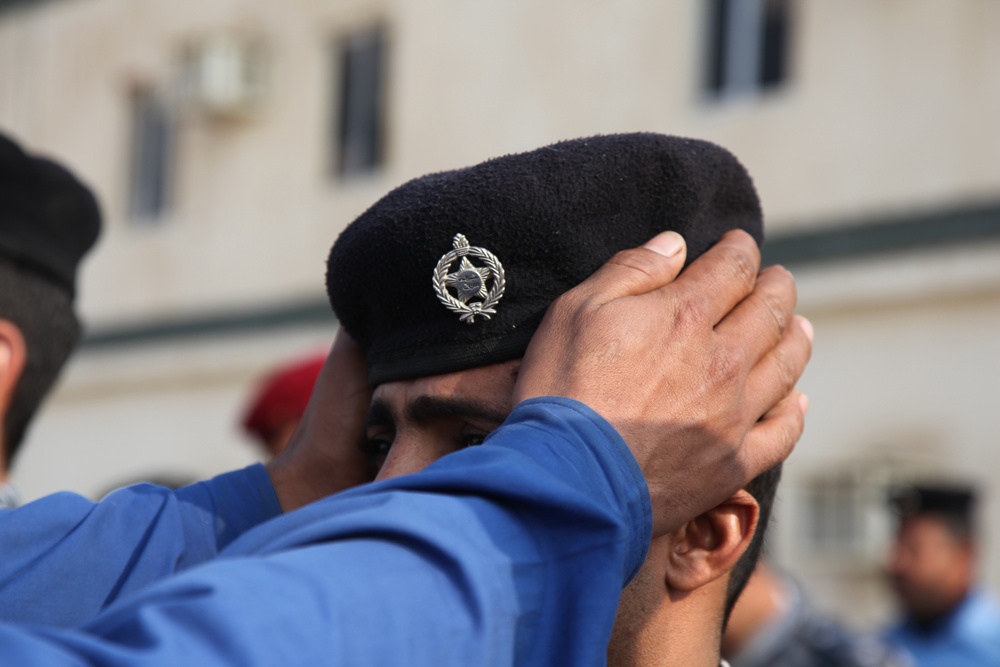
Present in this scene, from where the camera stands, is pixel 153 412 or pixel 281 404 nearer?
pixel 281 404

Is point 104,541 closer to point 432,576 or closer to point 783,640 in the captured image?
point 432,576

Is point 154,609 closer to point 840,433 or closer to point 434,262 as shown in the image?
point 434,262

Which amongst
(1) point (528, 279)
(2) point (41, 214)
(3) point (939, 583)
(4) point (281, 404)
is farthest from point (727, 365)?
(3) point (939, 583)

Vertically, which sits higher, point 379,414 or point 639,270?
point 639,270

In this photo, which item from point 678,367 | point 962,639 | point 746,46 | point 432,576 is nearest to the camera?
point 432,576

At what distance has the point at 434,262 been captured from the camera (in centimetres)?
193

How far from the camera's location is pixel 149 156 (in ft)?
42.3

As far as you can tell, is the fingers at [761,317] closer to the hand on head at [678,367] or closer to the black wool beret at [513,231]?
the hand on head at [678,367]

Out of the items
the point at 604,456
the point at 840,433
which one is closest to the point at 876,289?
the point at 840,433

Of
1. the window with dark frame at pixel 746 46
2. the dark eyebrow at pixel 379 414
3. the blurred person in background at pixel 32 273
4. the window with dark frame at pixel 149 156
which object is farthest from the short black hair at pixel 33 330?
the window with dark frame at pixel 149 156

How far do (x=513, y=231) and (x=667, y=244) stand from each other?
8.1 inches

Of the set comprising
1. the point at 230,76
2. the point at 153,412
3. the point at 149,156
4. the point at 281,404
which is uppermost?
the point at 281,404

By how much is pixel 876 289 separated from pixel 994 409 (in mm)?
978

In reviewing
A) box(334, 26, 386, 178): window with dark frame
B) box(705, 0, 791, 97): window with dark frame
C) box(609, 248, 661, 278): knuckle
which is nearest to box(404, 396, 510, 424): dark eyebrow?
box(609, 248, 661, 278): knuckle
